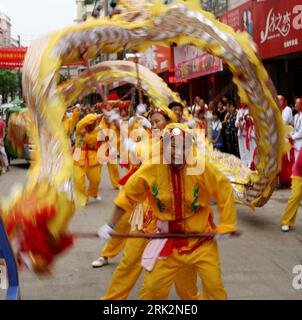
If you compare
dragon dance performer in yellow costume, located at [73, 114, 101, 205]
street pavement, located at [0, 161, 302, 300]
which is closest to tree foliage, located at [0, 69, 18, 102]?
dragon dance performer in yellow costume, located at [73, 114, 101, 205]

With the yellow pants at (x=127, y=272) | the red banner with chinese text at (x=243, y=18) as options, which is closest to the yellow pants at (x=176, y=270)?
the yellow pants at (x=127, y=272)

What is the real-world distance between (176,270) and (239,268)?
200 cm

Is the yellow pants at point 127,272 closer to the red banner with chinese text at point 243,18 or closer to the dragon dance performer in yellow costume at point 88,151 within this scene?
the dragon dance performer in yellow costume at point 88,151

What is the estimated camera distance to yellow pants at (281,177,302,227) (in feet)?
22.7

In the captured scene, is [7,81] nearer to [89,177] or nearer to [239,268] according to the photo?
[89,177]

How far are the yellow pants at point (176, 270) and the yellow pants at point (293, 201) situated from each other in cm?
339

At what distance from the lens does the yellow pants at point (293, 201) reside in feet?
22.7

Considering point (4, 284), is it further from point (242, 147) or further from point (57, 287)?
point (242, 147)

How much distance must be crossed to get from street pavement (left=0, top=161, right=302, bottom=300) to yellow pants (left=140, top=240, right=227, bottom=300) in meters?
0.83

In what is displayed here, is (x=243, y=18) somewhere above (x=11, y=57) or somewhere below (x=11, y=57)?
below

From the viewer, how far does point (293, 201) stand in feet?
22.9

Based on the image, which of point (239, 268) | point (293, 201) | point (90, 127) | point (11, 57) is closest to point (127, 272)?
point (239, 268)

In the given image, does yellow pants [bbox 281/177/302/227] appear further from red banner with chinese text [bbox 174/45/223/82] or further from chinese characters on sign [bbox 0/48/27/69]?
chinese characters on sign [bbox 0/48/27/69]

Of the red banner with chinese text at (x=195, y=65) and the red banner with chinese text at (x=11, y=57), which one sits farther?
the red banner with chinese text at (x=11, y=57)
